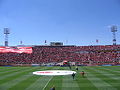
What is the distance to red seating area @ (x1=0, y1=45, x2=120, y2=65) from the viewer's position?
91375 mm

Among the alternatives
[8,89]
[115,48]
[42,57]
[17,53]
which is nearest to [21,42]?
[17,53]

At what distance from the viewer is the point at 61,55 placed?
98062 mm

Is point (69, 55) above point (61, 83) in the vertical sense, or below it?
below

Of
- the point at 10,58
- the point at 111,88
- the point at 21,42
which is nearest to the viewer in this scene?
the point at 111,88

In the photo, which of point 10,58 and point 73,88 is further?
point 10,58

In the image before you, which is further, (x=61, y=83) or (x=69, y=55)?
(x=69, y=55)

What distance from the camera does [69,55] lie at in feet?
319

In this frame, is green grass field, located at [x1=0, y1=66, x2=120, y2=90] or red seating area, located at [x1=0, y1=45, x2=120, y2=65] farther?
red seating area, located at [x1=0, y1=45, x2=120, y2=65]

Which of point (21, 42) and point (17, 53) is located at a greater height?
point (21, 42)

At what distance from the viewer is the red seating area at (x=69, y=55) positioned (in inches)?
3597

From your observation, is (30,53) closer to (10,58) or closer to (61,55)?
(10,58)

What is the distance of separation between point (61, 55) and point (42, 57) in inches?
454

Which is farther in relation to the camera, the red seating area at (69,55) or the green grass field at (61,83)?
the red seating area at (69,55)

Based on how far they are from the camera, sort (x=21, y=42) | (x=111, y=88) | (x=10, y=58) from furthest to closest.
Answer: (x=21, y=42) < (x=10, y=58) < (x=111, y=88)
